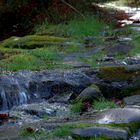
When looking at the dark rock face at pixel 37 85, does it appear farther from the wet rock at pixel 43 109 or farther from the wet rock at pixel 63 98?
the wet rock at pixel 43 109

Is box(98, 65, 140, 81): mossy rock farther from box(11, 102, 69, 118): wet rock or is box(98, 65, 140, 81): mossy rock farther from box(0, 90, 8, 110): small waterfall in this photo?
box(0, 90, 8, 110): small waterfall

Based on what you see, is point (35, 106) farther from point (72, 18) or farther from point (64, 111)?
point (72, 18)

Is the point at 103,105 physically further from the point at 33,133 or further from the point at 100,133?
the point at 33,133

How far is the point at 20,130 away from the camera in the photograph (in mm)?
8438

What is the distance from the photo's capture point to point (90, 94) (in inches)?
416

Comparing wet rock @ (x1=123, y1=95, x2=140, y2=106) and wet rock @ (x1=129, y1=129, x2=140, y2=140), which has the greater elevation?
wet rock @ (x1=129, y1=129, x2=140, y2=140)

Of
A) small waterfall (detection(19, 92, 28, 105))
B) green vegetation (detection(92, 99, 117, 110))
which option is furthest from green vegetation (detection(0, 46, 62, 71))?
green vegetation (detection(92, 99, 117, 110))

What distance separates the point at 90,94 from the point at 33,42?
5.84 metres

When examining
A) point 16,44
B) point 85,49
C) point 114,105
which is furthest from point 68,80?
point 16,44

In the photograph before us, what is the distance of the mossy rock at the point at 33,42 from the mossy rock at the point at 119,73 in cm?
A: 403

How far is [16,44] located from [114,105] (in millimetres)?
6823

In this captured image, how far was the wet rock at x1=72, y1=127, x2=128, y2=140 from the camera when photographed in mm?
7949

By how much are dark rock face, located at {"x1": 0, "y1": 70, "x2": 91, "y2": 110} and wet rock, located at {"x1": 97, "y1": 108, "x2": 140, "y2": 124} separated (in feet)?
9.24

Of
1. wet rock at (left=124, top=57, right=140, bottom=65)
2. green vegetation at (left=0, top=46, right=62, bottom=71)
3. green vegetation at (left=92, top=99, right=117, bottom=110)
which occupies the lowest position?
green vegetation at (left=92, top=99, right=117, bottom=110)
